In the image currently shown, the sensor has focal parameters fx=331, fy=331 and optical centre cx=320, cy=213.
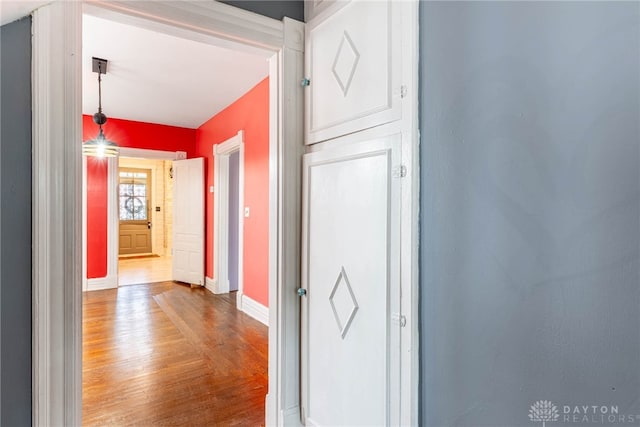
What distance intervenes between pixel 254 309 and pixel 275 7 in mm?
3289

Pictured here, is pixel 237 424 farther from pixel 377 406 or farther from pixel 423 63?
pixel 423 63

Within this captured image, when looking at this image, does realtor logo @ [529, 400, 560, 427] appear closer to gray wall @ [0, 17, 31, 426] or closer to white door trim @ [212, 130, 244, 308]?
gray wall @ [0, 17, 31, 426]

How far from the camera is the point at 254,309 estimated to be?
4102 mm

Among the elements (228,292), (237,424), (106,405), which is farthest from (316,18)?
(228,292)

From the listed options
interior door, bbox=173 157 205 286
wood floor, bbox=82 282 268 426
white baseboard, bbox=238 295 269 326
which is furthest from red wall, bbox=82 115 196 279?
white baseboard, bbox=238 295 269 326

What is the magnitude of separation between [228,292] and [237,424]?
336 centimetres

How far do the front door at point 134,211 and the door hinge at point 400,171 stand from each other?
996 centimetres

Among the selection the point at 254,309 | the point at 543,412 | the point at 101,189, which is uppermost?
the point at 101,189

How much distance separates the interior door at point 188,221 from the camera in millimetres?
5645

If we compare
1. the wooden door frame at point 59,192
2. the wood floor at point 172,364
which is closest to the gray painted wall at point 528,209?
the wooden door frame at point 59,192

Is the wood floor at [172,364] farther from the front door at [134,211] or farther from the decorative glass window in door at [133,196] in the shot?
the decorative glass window in door at [133,196]

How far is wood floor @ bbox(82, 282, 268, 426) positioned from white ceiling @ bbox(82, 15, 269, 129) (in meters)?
2.73

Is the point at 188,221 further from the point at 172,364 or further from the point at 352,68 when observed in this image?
the point at 352,68

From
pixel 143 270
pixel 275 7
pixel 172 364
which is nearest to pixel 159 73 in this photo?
pixel 275 7
